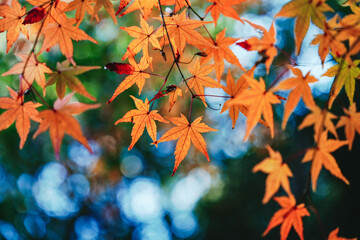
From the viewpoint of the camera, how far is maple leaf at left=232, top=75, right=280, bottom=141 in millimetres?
497

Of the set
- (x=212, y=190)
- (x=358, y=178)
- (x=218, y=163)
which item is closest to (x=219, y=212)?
(x=212, y=190)

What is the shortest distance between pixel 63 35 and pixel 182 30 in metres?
0.29

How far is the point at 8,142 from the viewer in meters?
4.38

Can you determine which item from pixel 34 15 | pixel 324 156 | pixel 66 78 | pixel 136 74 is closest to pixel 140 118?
pixel 136 74

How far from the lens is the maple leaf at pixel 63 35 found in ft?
2.12

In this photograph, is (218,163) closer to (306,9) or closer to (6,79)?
(6,79)

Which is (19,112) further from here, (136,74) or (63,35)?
(136,74)

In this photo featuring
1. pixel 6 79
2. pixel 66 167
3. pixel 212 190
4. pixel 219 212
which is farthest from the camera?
pixel 212 190

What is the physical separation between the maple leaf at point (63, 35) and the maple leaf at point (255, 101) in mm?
380

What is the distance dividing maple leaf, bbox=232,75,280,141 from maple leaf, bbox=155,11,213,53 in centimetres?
18

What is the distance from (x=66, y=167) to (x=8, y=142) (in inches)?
43.8

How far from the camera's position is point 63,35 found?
66cm

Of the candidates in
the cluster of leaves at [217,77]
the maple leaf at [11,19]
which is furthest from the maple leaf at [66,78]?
the maple leaf at [11,19]

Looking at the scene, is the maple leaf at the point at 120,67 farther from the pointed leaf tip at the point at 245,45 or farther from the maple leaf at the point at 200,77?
the pointed leaf tip at the point at 245,45
